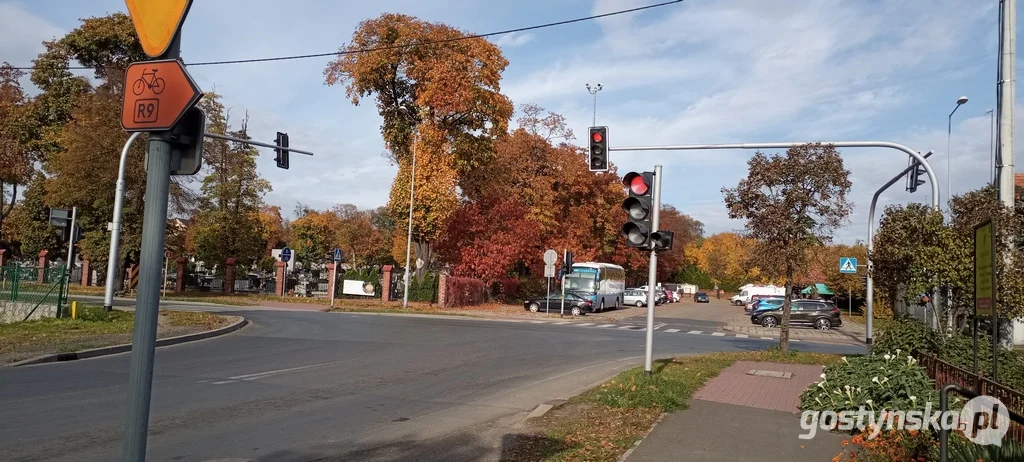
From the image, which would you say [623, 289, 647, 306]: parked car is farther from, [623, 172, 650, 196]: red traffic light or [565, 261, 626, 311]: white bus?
[623, 172, 650, 196]: red traffic light

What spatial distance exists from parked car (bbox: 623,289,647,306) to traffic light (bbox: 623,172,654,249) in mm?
47150

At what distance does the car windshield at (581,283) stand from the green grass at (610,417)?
111 feet

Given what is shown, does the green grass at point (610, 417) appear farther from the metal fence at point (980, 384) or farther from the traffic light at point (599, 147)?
the traffic light at point (599, 147)

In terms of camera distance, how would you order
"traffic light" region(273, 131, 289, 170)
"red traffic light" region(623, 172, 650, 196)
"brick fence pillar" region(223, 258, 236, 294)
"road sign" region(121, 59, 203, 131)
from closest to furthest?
"road sign" region(121, 59, 203, 131) < "red traffic light" region(623, 172, 650, 196) < "traffic light" region(273, 131, 289, 170) < "brick fence pillar" region(223, 258, 236, 294)

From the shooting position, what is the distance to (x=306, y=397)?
10.3 m

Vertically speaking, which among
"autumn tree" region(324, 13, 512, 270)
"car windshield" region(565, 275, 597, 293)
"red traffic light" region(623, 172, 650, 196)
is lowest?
"car windshield" region(565, 275, 597, 293)

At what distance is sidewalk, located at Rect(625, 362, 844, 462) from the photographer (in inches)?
272

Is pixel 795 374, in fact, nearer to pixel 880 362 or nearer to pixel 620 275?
pixel 880 362

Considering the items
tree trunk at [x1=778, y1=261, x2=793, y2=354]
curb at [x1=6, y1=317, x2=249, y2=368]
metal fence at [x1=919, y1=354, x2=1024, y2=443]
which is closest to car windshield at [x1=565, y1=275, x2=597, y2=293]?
tree trunk at [x1=778, y1=261, x2=793, y2=354]

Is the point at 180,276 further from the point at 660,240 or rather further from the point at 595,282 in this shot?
the point at 660,240

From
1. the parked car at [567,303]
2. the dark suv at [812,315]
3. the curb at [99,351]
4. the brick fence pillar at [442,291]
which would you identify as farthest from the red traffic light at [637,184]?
the parked car at [567,303]

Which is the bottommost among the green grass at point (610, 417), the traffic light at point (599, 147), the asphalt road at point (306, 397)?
the asphalt road at point (306, 397)

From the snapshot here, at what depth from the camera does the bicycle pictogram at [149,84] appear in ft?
11.7

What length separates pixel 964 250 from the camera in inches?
443
